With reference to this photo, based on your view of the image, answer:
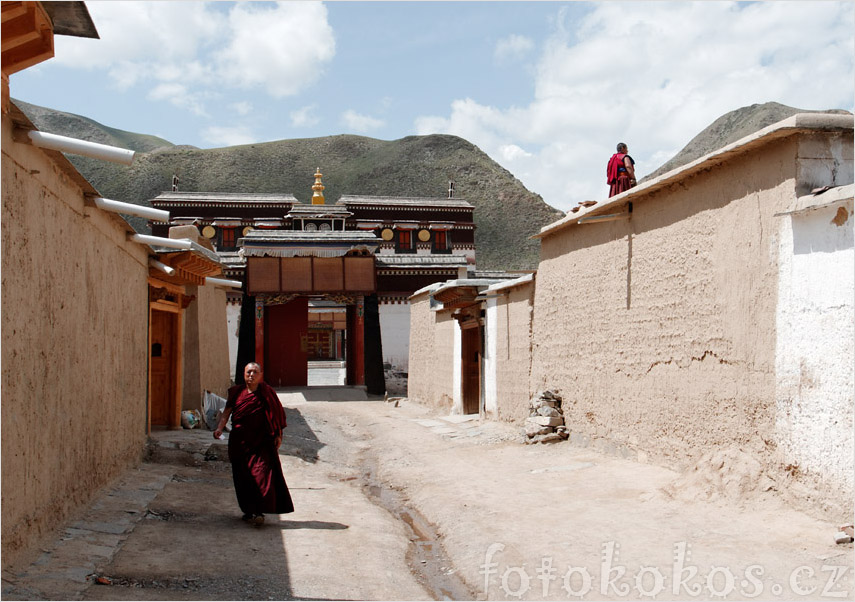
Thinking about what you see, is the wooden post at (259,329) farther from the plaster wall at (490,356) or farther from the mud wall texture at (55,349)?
the mud wall texture at (55,349)

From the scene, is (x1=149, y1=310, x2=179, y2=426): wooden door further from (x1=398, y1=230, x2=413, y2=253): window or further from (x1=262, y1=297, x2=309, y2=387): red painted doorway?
(x1=398, y1=230, x2=413, y2=253): window

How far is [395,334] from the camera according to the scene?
2480 centimetres

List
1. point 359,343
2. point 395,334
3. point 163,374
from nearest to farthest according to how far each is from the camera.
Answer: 1. point 163,374
2. point 359,343
3. point 395,334

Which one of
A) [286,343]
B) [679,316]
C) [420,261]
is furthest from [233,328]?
[679,316]

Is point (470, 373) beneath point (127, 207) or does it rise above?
beneath

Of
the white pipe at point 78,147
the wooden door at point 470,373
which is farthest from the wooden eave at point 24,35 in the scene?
the wooden door at point 470,373

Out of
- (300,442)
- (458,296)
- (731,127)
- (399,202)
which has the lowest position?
(300,442)

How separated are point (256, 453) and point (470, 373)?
9.17m

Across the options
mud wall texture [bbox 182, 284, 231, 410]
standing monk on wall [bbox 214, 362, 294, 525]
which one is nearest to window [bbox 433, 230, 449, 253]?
mud wall texture [bbox 182, 284, 231, 410]

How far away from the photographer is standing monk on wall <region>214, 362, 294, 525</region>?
244 inches

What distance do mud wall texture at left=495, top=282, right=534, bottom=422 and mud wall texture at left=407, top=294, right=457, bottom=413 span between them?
2.81 m

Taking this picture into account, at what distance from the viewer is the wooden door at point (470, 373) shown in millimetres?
15148

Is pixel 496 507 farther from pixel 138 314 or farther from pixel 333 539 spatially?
pixel 138 314

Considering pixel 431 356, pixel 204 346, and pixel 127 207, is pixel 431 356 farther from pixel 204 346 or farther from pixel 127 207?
pixel 127 207
